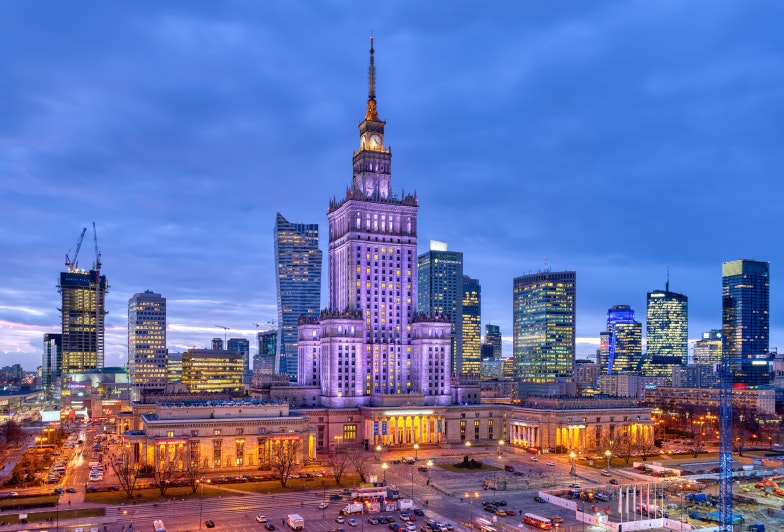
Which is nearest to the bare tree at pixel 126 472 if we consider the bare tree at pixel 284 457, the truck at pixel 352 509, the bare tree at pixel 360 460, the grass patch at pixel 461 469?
the bare tree at pixel 284 457

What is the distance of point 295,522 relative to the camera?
11288 centimetres

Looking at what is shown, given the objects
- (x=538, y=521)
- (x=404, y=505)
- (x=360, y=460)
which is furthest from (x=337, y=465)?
(x=538, y=521)

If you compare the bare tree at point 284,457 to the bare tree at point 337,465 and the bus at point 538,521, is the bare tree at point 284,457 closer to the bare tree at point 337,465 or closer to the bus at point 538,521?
the bare tree at point 337,465

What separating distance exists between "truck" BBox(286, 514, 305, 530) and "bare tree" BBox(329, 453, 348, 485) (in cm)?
3316

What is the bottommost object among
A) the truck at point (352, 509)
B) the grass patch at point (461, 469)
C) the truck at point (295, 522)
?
the grass patch at point (461, 469)

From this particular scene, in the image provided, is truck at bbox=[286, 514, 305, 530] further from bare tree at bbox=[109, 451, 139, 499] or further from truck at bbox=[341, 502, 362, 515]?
bare tree at bbox=[109, 451, 139, 499]

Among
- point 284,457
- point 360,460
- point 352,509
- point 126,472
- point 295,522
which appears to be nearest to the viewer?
point 295,522

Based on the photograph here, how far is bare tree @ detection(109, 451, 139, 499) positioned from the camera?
134m

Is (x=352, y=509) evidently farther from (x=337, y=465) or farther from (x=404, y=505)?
(x=337, y=465)

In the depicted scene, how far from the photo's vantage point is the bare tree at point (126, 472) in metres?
134

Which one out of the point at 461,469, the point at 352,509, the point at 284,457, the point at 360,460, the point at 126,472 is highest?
the point at 126,472

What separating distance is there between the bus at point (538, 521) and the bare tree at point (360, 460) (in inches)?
1709

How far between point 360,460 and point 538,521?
2684 inches

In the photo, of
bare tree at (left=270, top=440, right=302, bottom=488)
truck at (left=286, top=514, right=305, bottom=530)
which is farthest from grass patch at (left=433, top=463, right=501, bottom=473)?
truck at (left=286, top=514, right=305, bottom=530)
